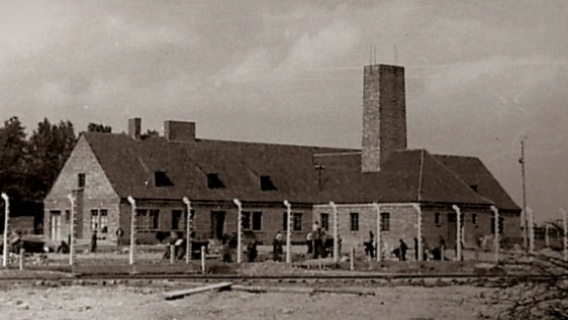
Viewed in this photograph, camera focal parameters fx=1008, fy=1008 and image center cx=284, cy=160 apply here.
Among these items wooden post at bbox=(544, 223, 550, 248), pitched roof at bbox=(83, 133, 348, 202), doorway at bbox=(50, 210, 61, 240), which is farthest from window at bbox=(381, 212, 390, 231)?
wooden post at bbox=(544, 223, 550, 248)

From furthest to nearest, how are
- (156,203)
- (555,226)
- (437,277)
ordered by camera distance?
1. (156,203)
2. (437,277)
3. (555,226)

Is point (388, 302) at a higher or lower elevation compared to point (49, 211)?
lower

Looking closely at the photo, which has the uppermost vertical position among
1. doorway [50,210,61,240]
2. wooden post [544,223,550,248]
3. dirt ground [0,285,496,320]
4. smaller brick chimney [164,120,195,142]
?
smaller brick chimney [164,120,195,142]

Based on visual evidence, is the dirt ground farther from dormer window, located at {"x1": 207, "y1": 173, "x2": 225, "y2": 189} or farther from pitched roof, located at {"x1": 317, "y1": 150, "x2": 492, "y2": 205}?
dormer window, located at {"x1": 207, "y1": 173, "x2": 225, "y2": 189}

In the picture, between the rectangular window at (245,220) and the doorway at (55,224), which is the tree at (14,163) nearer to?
the doorway at (55,224)

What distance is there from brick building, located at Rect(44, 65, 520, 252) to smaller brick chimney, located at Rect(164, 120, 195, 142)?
54 cm

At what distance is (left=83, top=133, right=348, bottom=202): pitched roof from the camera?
3425 centimetres

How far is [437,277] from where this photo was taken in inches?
848

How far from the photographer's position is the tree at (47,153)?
38.0m

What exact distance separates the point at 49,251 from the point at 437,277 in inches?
581

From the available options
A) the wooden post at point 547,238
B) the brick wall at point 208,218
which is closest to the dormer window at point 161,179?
the brick wall at point 208,218

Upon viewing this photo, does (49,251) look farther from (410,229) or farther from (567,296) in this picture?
(567,296)

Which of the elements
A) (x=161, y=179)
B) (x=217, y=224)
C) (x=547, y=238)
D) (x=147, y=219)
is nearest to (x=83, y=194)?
(x=147, y=219)

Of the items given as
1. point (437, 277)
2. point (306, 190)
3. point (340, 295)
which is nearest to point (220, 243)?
point (306, 190)
